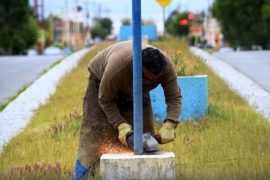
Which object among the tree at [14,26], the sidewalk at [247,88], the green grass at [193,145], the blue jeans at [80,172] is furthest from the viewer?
the tree at [14,26]

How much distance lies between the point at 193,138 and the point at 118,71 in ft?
10.4

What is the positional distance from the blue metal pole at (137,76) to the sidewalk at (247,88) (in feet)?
17.5

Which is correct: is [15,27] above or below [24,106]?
below

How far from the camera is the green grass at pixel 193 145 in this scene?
6.86 metres

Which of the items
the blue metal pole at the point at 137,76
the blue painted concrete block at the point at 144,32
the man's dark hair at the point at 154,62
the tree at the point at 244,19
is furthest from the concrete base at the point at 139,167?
the tree at the point at 244,19

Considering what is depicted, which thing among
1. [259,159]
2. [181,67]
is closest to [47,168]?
[259,159]

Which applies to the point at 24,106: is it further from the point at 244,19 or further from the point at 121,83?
the point at 244,19

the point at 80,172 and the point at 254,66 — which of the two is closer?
the point at 80,172

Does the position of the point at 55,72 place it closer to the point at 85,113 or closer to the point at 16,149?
the point at 16,149

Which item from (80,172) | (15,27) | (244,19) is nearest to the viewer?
(80,172)

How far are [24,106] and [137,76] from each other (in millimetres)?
9179

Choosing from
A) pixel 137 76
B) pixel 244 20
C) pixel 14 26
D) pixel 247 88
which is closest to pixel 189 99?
pixel 247 88

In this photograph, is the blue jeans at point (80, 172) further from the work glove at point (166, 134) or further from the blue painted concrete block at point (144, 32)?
the blue painted concrete block at point (144, 32)

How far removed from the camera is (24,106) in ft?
49.1
